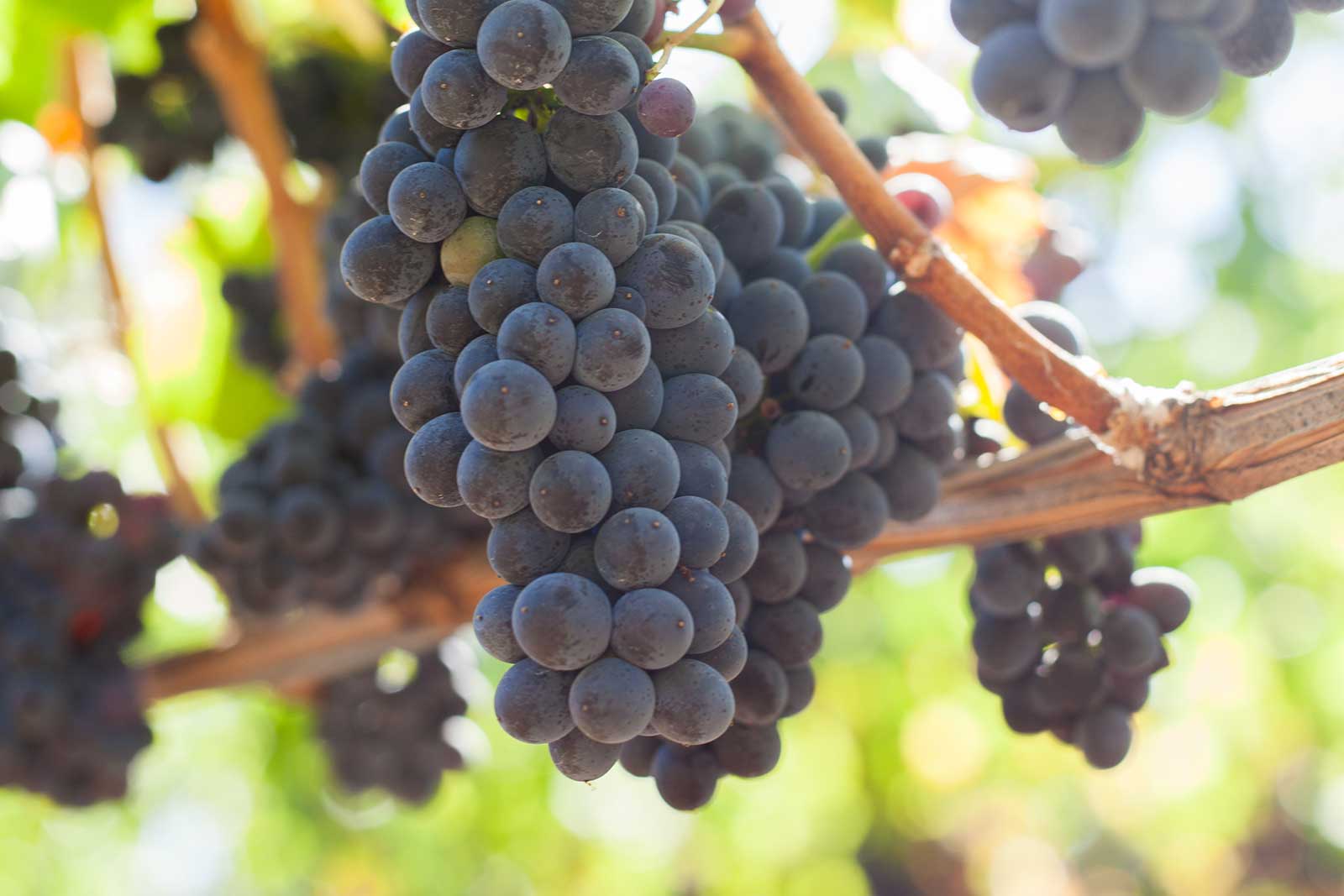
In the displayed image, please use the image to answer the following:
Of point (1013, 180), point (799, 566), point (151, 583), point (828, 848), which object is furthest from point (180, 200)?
point (828, 848)

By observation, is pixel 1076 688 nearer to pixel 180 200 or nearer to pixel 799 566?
pixel 799 566

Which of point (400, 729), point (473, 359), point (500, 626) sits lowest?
point (400, 729)

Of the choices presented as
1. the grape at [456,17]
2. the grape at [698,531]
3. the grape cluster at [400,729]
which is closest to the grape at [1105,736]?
the grape at [698,531]

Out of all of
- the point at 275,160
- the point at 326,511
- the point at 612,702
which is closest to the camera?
the point at 612,702

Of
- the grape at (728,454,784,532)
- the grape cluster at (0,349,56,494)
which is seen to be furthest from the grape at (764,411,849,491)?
the grape cluster at (0,349,56,494)

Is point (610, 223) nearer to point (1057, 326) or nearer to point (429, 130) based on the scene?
point (429, 130)

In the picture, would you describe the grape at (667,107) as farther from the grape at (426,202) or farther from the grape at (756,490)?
the grape at (756,490)

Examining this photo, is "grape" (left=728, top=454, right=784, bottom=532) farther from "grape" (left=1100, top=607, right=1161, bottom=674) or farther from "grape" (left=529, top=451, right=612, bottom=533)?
"grape" (left=1100, top=607, right=1161, bottom=674)

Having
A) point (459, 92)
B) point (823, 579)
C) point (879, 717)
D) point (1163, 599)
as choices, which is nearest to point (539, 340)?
point (459, 92)
